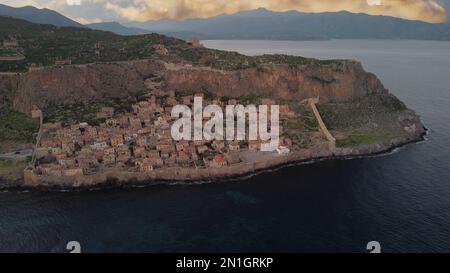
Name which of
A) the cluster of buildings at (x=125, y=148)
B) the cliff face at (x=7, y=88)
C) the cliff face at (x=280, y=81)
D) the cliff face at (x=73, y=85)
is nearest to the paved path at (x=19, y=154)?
the cluster of buildings at (x=125, y=148)

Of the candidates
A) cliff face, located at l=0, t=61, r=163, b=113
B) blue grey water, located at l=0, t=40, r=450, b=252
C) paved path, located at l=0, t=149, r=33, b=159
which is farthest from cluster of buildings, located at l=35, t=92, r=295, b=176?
cliff face, located at l=0, t=61, r=163, b=113

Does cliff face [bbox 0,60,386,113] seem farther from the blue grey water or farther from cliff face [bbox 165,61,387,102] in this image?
the blue grey water

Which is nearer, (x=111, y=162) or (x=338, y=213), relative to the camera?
(x=338, y=213)

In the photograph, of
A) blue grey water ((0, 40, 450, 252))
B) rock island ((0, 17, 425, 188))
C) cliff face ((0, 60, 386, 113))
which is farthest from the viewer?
cliff face ((0, 60, 386, 113))

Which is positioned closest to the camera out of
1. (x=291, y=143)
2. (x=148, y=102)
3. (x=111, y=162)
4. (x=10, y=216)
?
(x=10, y=216)

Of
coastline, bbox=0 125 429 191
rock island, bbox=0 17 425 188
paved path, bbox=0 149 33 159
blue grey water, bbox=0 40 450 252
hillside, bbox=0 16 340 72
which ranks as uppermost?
hillside, bbox=0 16 340 72
